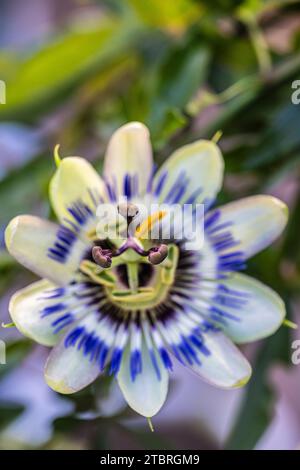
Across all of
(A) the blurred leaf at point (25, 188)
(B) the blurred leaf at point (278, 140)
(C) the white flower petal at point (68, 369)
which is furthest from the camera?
(A) the blurred leaf at point (25, 188)

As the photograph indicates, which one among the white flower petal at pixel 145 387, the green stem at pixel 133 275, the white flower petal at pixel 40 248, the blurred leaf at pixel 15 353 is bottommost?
the blurred leaf at pixel 15 353

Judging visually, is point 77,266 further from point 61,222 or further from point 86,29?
point 86,29

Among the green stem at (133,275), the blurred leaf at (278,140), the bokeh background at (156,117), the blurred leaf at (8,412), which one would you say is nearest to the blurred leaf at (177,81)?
the bokeh background at (156,117)

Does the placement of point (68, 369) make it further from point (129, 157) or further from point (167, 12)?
point (167, 12)

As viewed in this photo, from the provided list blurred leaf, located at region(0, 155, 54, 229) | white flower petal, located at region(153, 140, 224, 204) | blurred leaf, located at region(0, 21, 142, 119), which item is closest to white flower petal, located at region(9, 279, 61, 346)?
white flower petal, located at region(153, 140, 224, 204)

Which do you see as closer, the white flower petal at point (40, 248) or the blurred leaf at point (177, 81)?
the white flower petal at point (40, 248)

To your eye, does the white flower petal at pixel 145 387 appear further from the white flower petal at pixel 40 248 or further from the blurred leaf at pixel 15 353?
the blurred leaf at pixel 15 353
